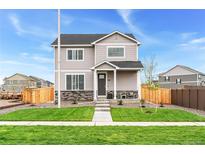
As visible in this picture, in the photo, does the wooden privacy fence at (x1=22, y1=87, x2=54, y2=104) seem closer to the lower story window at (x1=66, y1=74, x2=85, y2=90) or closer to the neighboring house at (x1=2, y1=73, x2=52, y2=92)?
the lower story window at (x1=66, y1=74, x2=85, y2=90)

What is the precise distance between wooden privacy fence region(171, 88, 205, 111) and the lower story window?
7230 millimetres

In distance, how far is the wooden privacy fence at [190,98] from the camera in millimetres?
16859

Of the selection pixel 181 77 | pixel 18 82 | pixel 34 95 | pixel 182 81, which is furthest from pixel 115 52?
pixel 181 77

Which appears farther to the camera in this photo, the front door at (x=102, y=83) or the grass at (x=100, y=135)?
the front door at (x=102, y=83)

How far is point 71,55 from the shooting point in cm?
2336

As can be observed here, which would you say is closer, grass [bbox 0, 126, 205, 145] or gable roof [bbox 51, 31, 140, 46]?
grass [bbox 0, 126, 205, 145]

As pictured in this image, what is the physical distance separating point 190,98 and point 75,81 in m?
9.29

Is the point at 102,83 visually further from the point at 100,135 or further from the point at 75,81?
the point at 100,135

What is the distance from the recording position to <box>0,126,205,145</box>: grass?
24.8 ft

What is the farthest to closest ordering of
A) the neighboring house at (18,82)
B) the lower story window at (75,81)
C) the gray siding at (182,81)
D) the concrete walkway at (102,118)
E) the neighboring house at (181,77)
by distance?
the gray siding at (182,81)
the neighboring house at (181,77)
the neighboring house at (18,82)
the lower story window at (75,81)
the concrete walkway at (102,118)

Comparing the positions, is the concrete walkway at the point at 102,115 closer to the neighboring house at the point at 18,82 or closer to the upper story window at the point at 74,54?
the upper story window at the point at 74,54

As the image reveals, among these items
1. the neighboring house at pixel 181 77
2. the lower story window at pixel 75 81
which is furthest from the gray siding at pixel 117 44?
the neighboring house at pixel 181 77

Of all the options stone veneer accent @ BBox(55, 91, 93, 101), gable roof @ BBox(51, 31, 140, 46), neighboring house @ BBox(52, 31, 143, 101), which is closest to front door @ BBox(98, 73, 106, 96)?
neighboring house @ BBox(52, 31, 143, 101)

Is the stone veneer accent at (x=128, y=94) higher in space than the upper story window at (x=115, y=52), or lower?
lower
